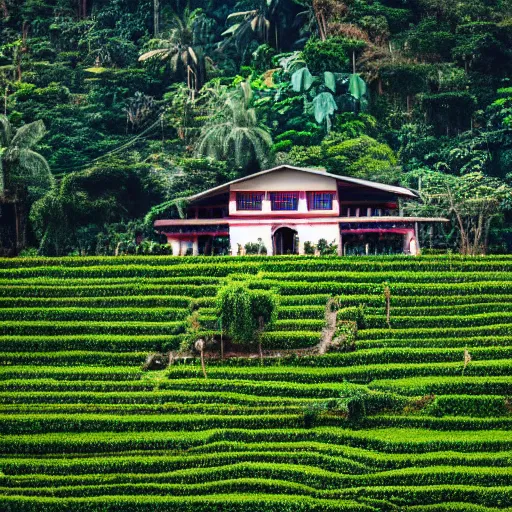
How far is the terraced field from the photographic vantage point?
36938 millimetres

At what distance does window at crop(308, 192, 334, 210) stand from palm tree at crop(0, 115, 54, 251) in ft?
44.7

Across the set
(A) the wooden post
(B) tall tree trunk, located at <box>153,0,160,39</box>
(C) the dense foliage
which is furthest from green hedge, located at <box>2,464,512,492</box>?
(B) tall tree trunk, located at <box>153,0,160,39</box>

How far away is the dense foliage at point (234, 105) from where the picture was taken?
62.3 metres

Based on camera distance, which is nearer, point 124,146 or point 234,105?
point 234,105

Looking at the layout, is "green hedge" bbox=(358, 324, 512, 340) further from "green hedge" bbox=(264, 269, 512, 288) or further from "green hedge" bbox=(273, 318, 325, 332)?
"green hedge" bbox=(264, 269, 512, 288)

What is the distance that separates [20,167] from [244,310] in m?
22.0

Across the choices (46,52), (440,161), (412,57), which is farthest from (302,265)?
(46,52)

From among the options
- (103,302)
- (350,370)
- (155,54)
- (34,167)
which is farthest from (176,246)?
(155,54)

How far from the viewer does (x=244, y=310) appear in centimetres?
4425

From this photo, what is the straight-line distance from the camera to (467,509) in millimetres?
35781

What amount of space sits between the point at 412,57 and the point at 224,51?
38.2ft

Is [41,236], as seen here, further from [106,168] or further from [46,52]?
[46,52]

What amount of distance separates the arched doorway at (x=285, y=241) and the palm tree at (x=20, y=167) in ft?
41.8

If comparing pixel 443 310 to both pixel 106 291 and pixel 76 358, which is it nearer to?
pixel 106 291
